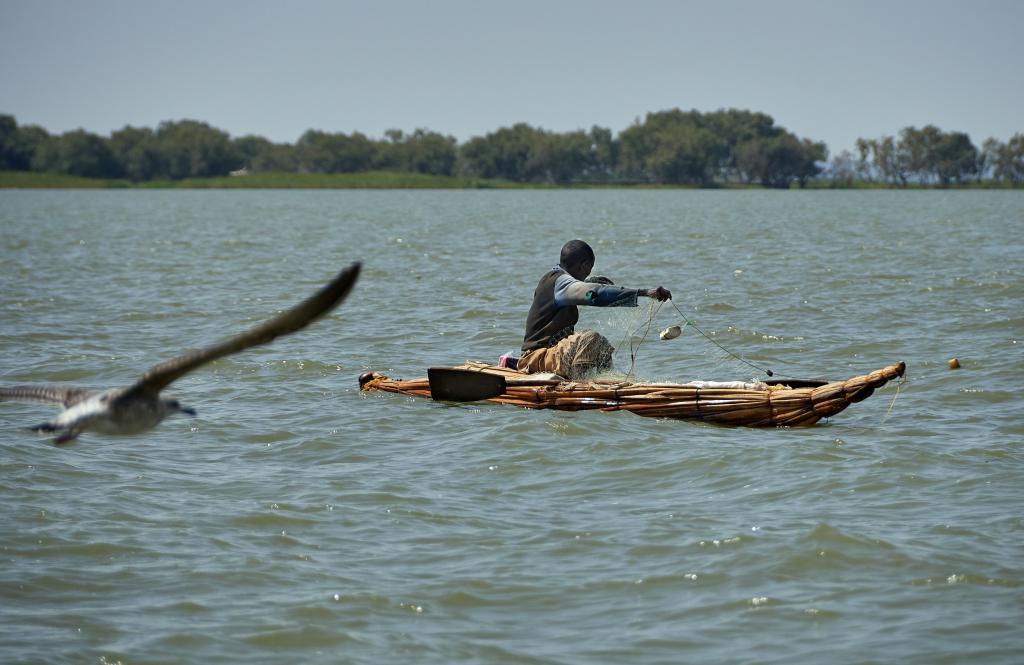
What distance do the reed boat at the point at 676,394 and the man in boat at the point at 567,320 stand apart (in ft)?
0.61

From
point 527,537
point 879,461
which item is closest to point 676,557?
point 527,537

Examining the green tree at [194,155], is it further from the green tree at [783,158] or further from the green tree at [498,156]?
the green tree at [783,158]

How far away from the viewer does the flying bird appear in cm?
577

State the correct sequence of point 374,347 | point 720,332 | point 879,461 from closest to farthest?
1. point 879,461
2. point 374,347
3. point 720,332

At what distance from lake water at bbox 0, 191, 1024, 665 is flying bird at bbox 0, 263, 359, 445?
1249 millimetres

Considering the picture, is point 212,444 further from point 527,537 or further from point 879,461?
point 879,461

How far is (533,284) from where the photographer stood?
2717 centimetres

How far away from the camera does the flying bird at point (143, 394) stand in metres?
5.77

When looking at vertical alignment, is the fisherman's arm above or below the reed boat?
above

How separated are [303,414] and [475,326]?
7.06m

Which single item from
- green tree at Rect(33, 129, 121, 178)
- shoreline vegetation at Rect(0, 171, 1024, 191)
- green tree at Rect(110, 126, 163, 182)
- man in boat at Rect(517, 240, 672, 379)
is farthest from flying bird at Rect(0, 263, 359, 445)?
green tree at Rect(110, 126, 163, 182)

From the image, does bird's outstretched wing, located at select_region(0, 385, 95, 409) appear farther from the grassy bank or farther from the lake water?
the grassy bank

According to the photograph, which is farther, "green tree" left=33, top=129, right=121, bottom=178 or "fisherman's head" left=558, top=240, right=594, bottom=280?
"green tree" left=33, top=129, right=121, bottom=178

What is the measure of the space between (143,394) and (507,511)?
3421 millimetres
